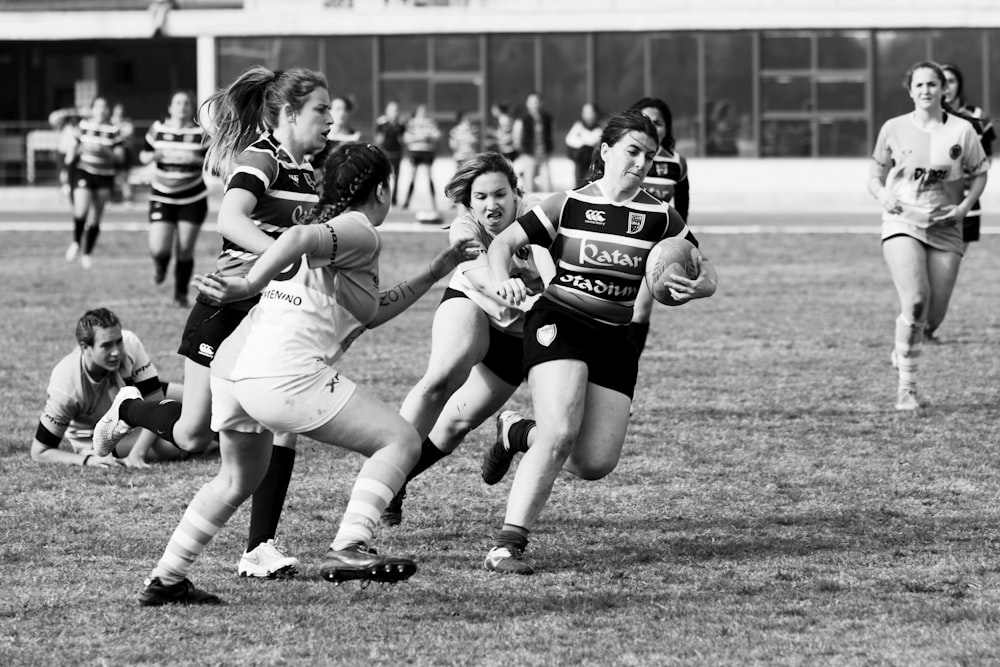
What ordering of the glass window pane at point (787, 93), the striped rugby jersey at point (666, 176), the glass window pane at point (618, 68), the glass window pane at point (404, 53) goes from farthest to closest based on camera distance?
the glass window pane at point (404, 53)
the glass window pane at point (618, 68)
the glass window pane at point (787, 93)
the striped rugby jersey at point (666, 176)

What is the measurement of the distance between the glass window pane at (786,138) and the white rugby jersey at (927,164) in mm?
25350

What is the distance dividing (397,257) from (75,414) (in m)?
12.6

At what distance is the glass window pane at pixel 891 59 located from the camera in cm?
3425

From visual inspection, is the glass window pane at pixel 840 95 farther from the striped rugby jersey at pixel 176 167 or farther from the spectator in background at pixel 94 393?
the spectator in background at pixel 94 393

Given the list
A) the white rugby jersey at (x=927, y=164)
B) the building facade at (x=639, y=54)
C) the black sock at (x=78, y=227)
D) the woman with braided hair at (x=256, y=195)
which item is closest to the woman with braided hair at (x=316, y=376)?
the woman with braided hair at (x=256, y=195)

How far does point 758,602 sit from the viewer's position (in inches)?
223

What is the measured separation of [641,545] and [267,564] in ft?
5.18

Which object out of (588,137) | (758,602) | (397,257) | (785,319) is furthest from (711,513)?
(588,137)

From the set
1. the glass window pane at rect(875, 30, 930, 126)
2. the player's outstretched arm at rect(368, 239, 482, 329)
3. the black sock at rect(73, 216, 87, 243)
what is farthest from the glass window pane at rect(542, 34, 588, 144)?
the player's outstretched arm at rect(368, 239, 482, 329)

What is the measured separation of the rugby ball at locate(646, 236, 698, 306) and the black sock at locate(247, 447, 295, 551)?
1.61 m

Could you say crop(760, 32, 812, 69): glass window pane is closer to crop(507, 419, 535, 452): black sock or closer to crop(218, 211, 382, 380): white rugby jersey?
crop(507, 419, 535, 452): black sock

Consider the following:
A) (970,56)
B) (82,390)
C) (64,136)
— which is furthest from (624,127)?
(970,56)

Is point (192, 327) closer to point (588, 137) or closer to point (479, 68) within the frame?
point (588, 137)

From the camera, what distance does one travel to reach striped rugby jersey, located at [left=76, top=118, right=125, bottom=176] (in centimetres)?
1916
